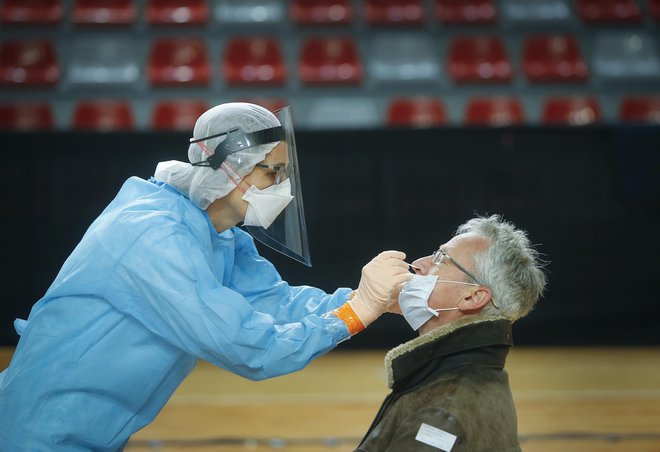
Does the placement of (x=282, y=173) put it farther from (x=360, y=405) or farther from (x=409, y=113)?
(x=409, y=113)

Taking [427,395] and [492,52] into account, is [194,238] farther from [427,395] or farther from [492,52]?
[492,52]

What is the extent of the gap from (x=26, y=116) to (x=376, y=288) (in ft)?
20.4

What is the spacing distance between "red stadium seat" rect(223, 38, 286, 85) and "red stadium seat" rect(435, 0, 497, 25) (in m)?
1.71

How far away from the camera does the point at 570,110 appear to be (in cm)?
801

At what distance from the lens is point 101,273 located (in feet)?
6.61

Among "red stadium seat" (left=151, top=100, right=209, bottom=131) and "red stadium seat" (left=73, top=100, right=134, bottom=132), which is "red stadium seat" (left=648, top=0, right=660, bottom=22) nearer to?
"red stadium seat" (left=151, top=100, right=209, bottom=131)

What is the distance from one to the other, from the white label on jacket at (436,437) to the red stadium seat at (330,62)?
6528 mm

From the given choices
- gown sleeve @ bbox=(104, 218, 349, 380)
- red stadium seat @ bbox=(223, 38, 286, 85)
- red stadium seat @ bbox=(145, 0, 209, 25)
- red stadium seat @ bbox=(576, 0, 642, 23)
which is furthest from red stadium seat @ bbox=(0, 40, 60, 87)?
gown sleeve @ bbox=(104, 218, 349, 380)

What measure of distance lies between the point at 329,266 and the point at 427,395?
390cm

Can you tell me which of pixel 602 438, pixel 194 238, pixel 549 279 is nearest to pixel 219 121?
pixel 194 238

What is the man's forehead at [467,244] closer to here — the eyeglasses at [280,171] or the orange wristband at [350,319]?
the orange wristband at [350,319]

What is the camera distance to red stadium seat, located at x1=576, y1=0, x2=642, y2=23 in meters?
8.76

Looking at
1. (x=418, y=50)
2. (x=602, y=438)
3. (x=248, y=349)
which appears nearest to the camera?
(x=248, y=349)

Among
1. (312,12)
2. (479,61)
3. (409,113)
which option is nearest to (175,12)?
(312,12)
